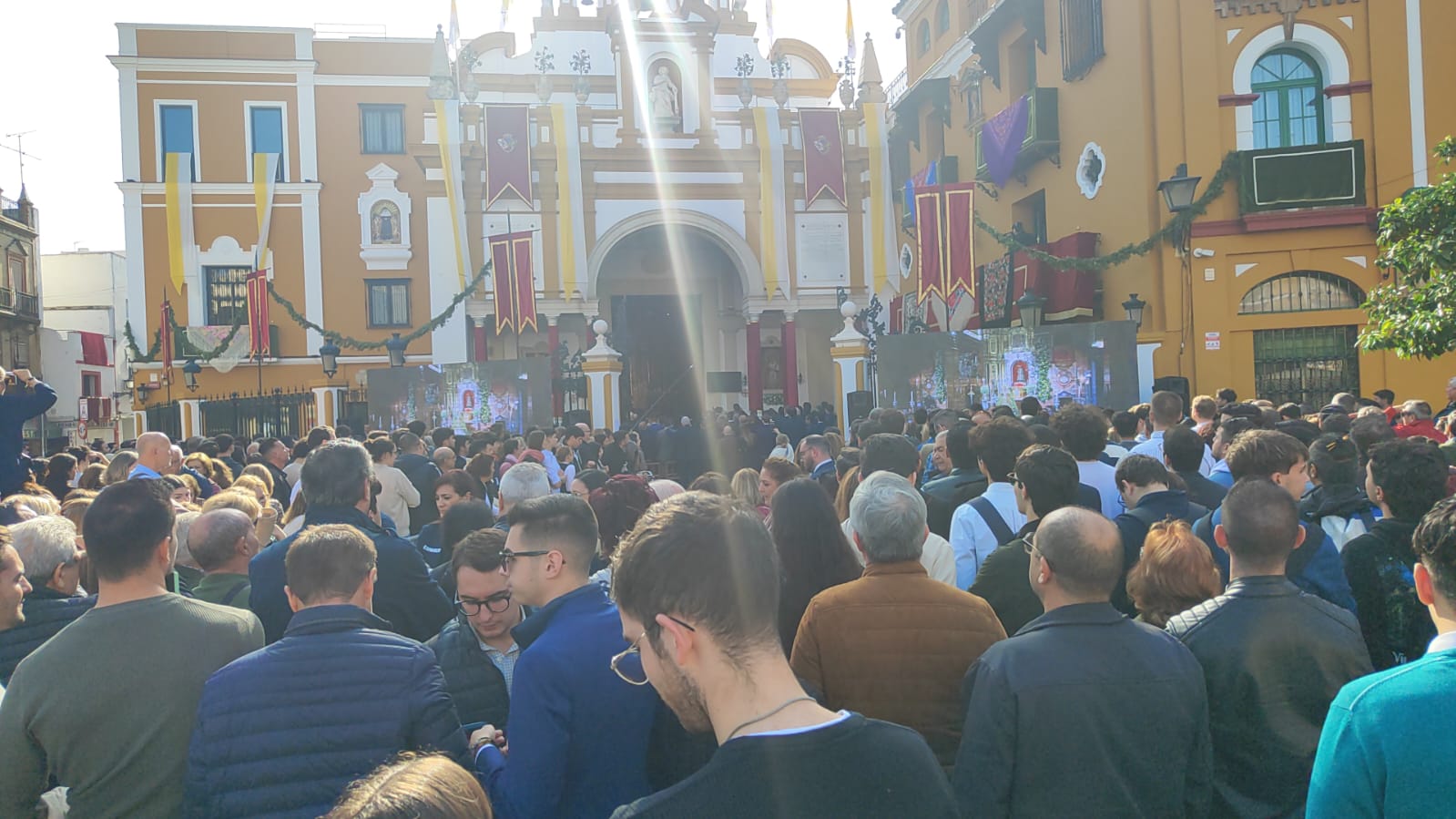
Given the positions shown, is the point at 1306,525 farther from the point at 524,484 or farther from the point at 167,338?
the point at 167,338

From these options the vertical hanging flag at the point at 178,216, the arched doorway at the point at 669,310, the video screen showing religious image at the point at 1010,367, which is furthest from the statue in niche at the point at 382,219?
the video screen showing religious image at the point at 1010,367

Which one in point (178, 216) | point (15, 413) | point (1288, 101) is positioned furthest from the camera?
point (178, 216)

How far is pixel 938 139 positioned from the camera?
29.1 metres

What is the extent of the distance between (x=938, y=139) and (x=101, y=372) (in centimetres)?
3919

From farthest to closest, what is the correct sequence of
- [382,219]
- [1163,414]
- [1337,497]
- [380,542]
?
[382,219] < [1163,414] < [1337,497] < [380,542]

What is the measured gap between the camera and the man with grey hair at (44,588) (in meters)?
3.84

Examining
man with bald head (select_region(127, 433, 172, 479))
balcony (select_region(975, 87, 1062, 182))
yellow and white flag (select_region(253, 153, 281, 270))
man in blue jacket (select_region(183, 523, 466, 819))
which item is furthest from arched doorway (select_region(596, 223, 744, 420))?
man in blue jacket (select_region(183, 523, 466, 819))

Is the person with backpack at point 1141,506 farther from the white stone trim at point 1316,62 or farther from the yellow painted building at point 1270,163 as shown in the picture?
the white stone trim at point 1316,62

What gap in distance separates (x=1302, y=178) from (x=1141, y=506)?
48.0 ft

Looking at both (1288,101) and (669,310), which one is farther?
(669,310)

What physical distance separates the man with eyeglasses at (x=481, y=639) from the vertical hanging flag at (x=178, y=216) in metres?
28.9

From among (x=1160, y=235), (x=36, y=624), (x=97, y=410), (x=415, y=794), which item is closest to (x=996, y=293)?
(x=1160, y=235)

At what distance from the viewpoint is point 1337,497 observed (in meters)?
4.99

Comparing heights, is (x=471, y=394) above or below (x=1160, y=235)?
below
